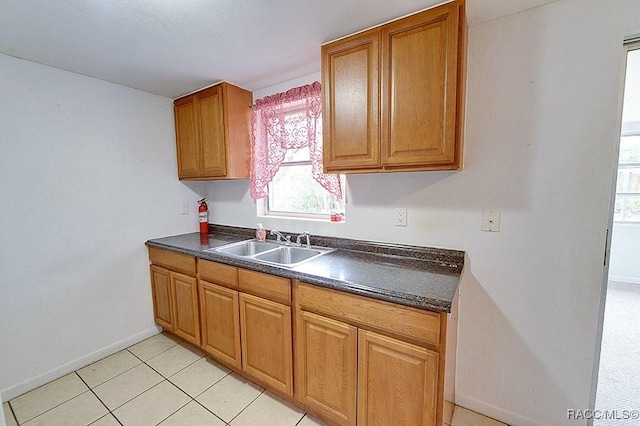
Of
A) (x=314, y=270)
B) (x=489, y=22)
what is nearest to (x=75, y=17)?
(x=314, y=270)

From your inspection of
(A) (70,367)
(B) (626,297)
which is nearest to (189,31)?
(A) (70,367)

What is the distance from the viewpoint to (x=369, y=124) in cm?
154

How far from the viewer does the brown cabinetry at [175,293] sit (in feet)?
6.99

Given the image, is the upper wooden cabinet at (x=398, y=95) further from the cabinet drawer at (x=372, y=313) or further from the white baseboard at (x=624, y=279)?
the white baseboard at (x=624, y=279)

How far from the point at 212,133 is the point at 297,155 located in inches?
29.3

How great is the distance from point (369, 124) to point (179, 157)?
1.97 m

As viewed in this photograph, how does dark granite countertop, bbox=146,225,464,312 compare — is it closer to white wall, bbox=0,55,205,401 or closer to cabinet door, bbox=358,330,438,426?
cabinet door, bbox=358,330,438,426

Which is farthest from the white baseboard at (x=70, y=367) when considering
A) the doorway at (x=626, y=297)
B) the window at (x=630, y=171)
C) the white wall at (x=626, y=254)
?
the white wall at (x=626, y=254)

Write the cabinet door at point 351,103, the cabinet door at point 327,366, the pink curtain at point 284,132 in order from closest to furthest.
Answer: the cabinet door at point 327,366 < the cabinet door at point 351,103 < the pink curtain at point 284,132

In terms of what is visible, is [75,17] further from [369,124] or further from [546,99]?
[546,99]

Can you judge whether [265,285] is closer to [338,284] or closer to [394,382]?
[338,284]

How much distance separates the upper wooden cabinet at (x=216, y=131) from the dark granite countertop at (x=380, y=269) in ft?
2.23

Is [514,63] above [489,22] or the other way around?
the other way around

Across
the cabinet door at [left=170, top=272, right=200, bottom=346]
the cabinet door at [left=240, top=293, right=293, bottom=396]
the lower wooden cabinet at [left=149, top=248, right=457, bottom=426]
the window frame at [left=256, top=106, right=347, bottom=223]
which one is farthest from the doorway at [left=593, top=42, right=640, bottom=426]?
the cabinet door at [left=170, top=272, right=200, bottom=346]
